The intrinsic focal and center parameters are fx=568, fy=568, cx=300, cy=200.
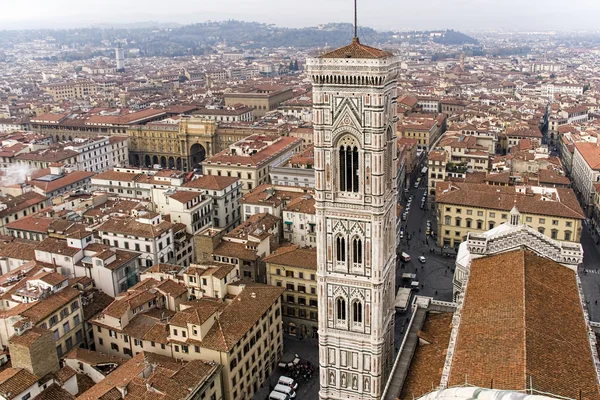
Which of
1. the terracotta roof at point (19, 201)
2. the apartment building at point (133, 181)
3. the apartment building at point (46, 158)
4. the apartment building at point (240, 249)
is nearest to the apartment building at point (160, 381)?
the apartment building at point (240, 249)

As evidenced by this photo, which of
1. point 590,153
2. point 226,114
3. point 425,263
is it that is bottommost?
point 425,263

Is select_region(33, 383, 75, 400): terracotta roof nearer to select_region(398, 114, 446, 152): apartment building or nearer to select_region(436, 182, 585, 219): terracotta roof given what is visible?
select_region(436, 182, 585, 219): terracotta roof

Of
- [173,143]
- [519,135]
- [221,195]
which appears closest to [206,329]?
[221,195]

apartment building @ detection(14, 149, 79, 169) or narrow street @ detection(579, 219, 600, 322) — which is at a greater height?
apartment building @ detection(14, 149, 79, 169)

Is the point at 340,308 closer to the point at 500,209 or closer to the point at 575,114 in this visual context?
the point at 500,209

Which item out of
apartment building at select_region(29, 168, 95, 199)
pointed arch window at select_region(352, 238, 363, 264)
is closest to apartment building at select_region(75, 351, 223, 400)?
pointed arch window at select_region(352, 238, 363, 264)

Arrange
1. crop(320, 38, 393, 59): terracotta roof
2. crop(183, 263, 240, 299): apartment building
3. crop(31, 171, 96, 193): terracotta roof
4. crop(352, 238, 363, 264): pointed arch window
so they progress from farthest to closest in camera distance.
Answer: crop(31, 171, 96, 193): terracotta roof
crop(183, 263, 240, 299): apartment building
crop(352, 238, 363, 264): pointed arch window
crop(320, 38, 393, 59): terracotta roof
